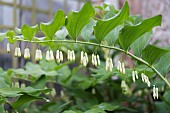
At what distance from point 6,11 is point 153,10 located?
3.16ft

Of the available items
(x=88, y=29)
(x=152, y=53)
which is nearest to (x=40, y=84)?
(x=88, y=29)

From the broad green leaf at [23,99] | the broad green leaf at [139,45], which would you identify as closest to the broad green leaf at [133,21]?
the broad green leaf at [139,45]

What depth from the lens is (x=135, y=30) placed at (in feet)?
2.73

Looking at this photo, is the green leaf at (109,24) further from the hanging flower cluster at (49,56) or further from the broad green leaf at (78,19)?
the hanging flower cluster at (49,56)

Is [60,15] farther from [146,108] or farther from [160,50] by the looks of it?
[146,108]

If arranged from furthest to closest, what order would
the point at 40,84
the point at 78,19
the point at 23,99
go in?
the point at 40,84 → the point at 23,99 → the point at 78,19

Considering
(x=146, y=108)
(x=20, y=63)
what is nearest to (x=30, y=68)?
(x=146, y=108)

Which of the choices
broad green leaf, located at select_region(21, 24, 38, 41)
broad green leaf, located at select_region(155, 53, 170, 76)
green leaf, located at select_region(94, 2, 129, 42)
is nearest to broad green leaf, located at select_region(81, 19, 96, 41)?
green leaf, located at select_region(94, 2, 129, 42)

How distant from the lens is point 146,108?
5.04 feet

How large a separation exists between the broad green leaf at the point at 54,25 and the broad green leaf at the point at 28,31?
2 centimetres

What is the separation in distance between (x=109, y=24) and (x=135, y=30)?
7cm

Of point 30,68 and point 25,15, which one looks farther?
point 25,15

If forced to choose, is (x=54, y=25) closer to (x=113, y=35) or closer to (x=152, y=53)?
(x=113, y=35)

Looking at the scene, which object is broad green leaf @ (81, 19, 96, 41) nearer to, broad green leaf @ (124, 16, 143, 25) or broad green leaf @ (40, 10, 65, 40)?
broad green leaf @ (40, 10, 65, 40)
